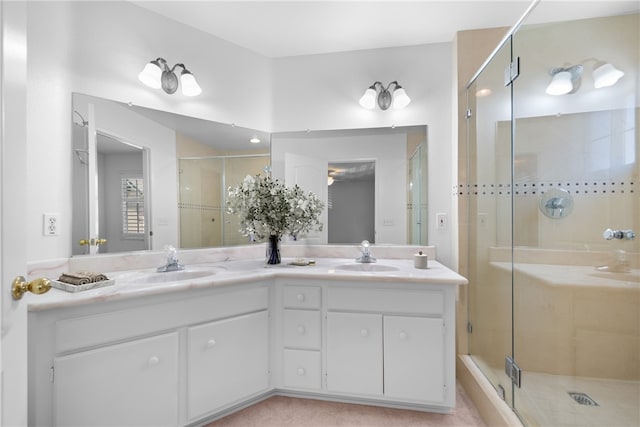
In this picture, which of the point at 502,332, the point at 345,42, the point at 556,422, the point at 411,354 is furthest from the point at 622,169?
the point at 345,42

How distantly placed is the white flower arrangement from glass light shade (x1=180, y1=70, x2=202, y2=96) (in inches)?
27.3

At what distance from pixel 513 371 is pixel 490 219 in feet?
2.72

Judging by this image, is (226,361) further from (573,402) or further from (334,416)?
(573,402)

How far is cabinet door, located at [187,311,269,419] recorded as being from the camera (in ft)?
4.84

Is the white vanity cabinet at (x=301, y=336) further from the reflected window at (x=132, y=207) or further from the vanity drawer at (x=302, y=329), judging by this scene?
the reflected window at (x=132, y=207)

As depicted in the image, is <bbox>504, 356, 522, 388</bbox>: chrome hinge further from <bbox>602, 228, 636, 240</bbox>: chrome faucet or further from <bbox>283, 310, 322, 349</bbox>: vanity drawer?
<bbox>283, 310, 322, 349</bbox>: vanity drawer

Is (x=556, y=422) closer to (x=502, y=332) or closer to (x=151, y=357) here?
(x=502, y=332)

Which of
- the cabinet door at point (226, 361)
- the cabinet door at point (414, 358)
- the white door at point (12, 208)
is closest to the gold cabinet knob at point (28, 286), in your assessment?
the white door at point (12, 208)

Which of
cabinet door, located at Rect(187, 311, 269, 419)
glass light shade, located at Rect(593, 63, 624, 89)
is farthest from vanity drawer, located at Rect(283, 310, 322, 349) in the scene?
glass light shade, located at Rect(593, 63, 624, 89)

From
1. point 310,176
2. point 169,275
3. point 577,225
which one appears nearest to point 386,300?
point 577,225

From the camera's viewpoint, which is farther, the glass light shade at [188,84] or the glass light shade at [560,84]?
the glass light shade at [188,84]

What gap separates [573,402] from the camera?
1.33m

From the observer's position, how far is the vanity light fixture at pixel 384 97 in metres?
2.18

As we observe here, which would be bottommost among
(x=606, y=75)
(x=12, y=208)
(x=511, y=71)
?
(x=12, y=208)
